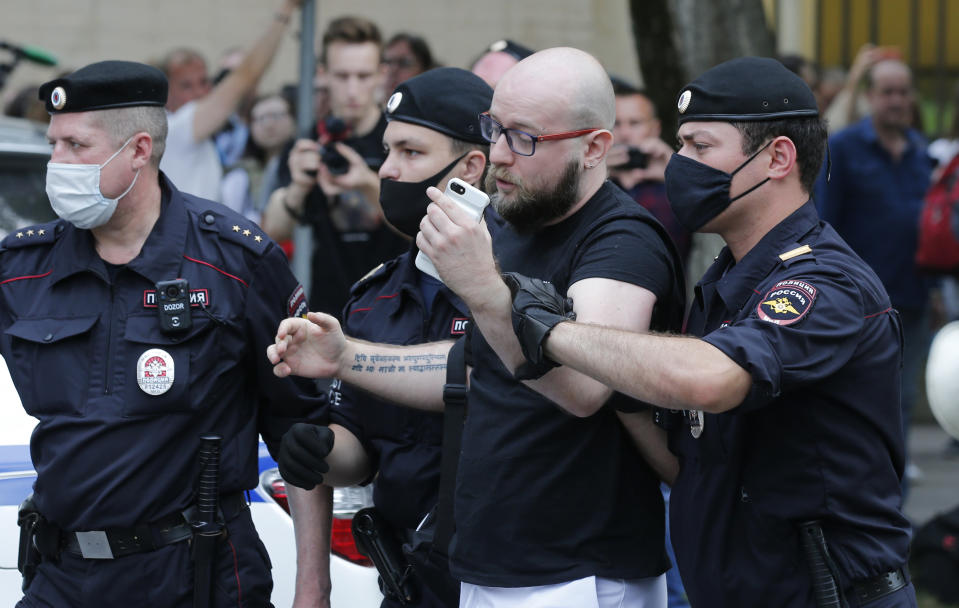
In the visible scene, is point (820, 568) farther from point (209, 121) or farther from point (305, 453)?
point (209, 121)

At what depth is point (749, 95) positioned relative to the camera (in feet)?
8.88

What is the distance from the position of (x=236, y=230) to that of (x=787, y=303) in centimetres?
143

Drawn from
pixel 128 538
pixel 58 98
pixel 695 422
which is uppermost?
pixel 58 98

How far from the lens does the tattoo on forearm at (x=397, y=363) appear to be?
3.10 metres

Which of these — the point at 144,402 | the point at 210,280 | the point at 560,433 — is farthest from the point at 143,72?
the point at 560,433

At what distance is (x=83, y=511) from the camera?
3.02m

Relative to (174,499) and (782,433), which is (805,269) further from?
(174,499)

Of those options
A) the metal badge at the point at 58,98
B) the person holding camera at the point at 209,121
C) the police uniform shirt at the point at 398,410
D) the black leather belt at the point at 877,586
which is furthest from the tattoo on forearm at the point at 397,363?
the person holding camera at the point at 209,121

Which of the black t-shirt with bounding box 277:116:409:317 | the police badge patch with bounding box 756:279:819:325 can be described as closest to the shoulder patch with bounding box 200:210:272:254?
the police badge patch with bounding box 756:279:819:325

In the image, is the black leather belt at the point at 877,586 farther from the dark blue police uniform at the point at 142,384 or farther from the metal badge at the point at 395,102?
the metal badge at the point at 395,102

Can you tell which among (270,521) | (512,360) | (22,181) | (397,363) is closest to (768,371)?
(512,360)

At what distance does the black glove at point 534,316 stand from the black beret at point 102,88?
1.22 meters

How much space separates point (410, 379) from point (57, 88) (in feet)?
3.68

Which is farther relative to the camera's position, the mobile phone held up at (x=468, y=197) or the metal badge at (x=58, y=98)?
the metal badge at (x=58, y=98)
